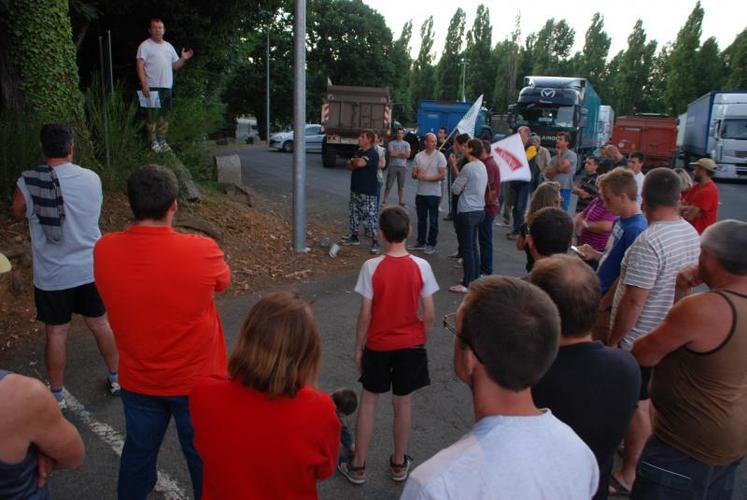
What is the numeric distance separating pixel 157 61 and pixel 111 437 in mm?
6457

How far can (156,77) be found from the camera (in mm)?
8695

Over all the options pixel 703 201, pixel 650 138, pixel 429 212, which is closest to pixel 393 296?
pixel 703 201

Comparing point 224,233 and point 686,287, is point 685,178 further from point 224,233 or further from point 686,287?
point 224,233

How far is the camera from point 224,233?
822cm

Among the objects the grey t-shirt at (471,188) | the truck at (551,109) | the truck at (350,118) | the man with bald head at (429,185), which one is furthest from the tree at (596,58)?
the grey t-shirt at (471,188)

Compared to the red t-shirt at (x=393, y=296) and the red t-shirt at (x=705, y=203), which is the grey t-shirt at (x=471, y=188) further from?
the red t-shirt at (x=393, y=296)

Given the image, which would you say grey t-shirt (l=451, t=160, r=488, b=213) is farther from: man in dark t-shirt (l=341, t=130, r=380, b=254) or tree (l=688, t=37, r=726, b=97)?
tree (l=688, t=37, r=726, b=97)

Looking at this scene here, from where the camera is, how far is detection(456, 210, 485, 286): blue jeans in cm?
707

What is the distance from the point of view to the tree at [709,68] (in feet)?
164

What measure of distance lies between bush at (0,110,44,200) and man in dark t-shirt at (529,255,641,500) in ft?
21.6

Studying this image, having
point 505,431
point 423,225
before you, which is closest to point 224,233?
point 423,225

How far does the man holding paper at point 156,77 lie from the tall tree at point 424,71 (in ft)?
190

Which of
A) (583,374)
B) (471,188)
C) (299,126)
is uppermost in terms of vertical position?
(299,126)

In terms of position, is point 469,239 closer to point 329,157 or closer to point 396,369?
point 396,369
